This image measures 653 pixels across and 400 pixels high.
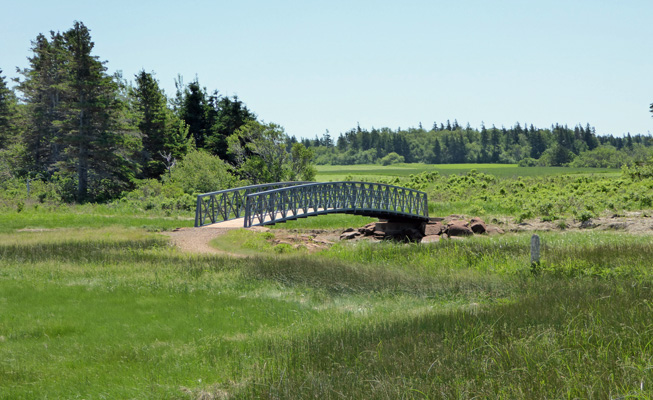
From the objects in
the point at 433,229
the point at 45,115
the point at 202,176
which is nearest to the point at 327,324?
the point at 433,229

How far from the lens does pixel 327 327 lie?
9.70 metres

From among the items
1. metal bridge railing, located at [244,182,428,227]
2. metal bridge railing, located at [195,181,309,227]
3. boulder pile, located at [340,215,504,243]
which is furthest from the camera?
boulder pile, located at [340,215,504,243]

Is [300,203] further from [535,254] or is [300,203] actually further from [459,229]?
[535,254]

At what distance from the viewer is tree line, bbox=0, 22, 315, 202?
152 feet

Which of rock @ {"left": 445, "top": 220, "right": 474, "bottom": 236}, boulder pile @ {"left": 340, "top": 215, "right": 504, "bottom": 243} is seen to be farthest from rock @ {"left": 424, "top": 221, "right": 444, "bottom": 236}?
rock @ {"left": 445, "top": 220, "right": 474, "bottom": 236}

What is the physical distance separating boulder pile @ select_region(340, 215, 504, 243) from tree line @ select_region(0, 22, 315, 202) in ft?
64.7

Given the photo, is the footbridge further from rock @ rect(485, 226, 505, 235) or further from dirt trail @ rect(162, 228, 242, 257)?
rock @ rect(485, 226, 505, 235)

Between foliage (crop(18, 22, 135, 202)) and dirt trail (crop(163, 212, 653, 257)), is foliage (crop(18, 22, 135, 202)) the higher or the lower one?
the higher one

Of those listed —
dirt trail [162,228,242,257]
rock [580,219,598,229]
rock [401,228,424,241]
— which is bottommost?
rock [401,228,424,241]

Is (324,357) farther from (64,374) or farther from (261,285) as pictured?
(261,285)

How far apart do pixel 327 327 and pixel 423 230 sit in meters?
23.6

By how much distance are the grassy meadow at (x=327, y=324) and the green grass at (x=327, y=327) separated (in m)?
0.04

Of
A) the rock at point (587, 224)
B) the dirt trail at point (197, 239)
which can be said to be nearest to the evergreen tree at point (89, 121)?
the dirt trail at point (197, 239)

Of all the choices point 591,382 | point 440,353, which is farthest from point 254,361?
point 591,382
